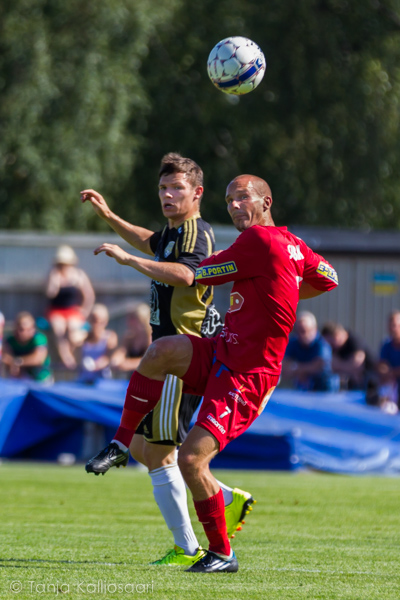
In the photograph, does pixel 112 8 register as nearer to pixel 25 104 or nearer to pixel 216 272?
pixel 25 104

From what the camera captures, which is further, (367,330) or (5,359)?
(367,330)

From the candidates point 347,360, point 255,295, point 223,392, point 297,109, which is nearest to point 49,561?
point 223,392

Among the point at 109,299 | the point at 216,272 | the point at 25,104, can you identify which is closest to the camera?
the point at 216,272

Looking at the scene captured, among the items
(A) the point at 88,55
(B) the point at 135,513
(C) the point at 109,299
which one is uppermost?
(A) the point at 88,55

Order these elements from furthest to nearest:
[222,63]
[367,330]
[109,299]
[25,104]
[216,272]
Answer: [25,104] < [367,330] < [109,299] < [222,63] < [216,272]

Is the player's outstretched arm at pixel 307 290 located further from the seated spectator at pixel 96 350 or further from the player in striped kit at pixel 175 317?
the seated spectator at pixel 96 350

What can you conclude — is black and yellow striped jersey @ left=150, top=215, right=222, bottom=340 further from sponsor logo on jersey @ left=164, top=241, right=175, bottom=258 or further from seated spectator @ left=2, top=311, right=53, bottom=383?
seated spectator @ left=2, top=311, right=53, bottom=383

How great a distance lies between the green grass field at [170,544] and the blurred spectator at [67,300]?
5.54 m

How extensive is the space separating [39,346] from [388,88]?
19089 mm

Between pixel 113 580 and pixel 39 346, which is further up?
pixel 39 346

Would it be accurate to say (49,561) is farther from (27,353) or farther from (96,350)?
(96,350)

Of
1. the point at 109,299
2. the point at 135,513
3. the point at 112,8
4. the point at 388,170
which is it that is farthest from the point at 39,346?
the point at 388,170

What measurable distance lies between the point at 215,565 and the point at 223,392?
0.96 meters

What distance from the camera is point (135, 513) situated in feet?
28.8
